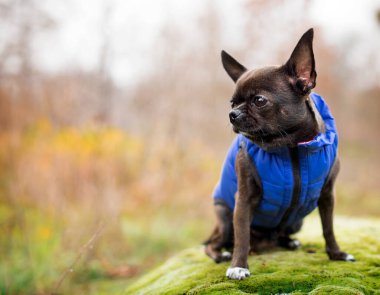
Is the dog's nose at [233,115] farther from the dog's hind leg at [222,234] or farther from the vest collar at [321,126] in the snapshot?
the dog's hind leg at [222,234]

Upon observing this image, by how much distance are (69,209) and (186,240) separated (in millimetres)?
2425

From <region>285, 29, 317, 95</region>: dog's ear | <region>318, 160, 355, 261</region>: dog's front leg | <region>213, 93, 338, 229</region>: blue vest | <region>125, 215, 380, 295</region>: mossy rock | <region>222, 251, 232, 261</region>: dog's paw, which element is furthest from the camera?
<region>222, 251, 232, 261</region>: dog's paw

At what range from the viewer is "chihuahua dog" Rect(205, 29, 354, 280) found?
2988mm

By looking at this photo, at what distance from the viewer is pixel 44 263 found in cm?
569

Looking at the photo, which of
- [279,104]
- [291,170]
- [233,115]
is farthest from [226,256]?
[279,104]

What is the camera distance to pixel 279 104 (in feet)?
9.80

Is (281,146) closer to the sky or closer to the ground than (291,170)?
closer to the sky

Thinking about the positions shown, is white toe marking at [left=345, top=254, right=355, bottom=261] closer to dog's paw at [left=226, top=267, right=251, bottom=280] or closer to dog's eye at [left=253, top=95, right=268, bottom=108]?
dog's paw at [left=226, top=267, right=251, bottom=280]

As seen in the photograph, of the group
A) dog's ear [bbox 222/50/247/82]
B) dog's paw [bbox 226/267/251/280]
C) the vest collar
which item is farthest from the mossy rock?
dog's ear [bbox 222/50/247/82]

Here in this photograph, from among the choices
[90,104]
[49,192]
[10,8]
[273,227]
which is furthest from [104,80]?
[273,227]

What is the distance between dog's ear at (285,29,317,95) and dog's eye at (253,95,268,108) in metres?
0.26

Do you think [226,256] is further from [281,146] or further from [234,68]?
[234,68]

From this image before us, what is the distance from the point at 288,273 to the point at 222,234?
0.87m

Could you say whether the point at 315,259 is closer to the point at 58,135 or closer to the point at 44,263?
the point at 44,263
